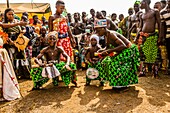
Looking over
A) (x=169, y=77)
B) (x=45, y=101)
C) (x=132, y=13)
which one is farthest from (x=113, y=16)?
(x=45, y=101)

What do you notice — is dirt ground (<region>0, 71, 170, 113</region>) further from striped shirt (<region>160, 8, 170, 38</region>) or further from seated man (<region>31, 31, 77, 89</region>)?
striped shirt (<region>160, 8, 170, 38</region>)

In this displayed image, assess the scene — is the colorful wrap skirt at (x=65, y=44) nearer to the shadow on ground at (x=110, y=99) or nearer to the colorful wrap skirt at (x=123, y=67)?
the shadow on ground at (x=110, y=99)

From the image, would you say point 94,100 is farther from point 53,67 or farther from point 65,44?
point 65,44

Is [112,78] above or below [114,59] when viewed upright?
below

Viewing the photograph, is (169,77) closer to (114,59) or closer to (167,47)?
(167,47)

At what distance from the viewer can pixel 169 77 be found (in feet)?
19.2

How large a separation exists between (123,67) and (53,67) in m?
1.41

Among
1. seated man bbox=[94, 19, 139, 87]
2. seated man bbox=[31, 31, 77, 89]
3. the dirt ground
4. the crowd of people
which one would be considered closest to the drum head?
the crowd of people

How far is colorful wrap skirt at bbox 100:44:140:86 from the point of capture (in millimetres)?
4527

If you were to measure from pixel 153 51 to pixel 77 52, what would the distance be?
120 inches

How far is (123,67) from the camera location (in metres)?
4.54

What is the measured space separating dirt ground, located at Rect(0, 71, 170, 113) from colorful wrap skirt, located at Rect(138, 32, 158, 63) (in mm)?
768

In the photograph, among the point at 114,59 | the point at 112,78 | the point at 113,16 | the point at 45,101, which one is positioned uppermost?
the point at 113,16

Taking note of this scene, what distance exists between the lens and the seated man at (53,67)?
467 cm
